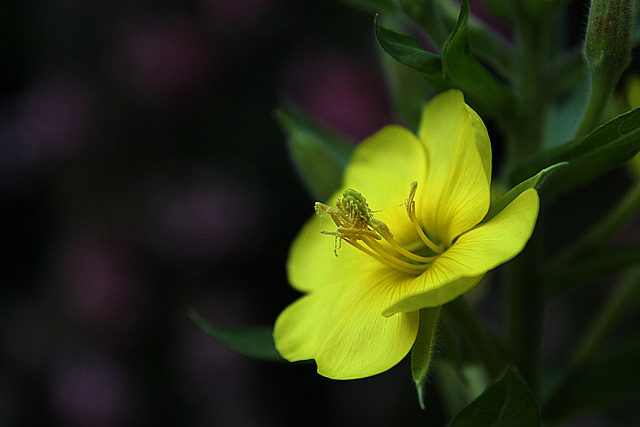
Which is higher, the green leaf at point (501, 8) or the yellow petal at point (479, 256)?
the green leaf at point (501, 8)

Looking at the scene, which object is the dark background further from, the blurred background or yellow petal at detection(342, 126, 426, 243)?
yellow petal at detection(342, 126, 426, 243)

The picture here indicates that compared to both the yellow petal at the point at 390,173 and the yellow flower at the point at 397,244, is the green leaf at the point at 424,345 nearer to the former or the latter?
the yellow flower at the point at 397,244

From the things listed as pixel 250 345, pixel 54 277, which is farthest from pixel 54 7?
pixel 250 345

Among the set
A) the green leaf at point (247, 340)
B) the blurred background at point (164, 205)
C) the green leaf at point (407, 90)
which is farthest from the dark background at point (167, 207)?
the green leaf at point (247, 340)

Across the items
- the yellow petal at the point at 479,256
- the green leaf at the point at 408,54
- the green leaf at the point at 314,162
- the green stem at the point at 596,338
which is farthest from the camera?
the green leaf at the point at 314,162

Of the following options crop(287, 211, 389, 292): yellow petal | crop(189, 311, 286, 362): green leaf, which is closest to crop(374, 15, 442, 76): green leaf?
crop(287, 211, 389, 292): yellow petal
